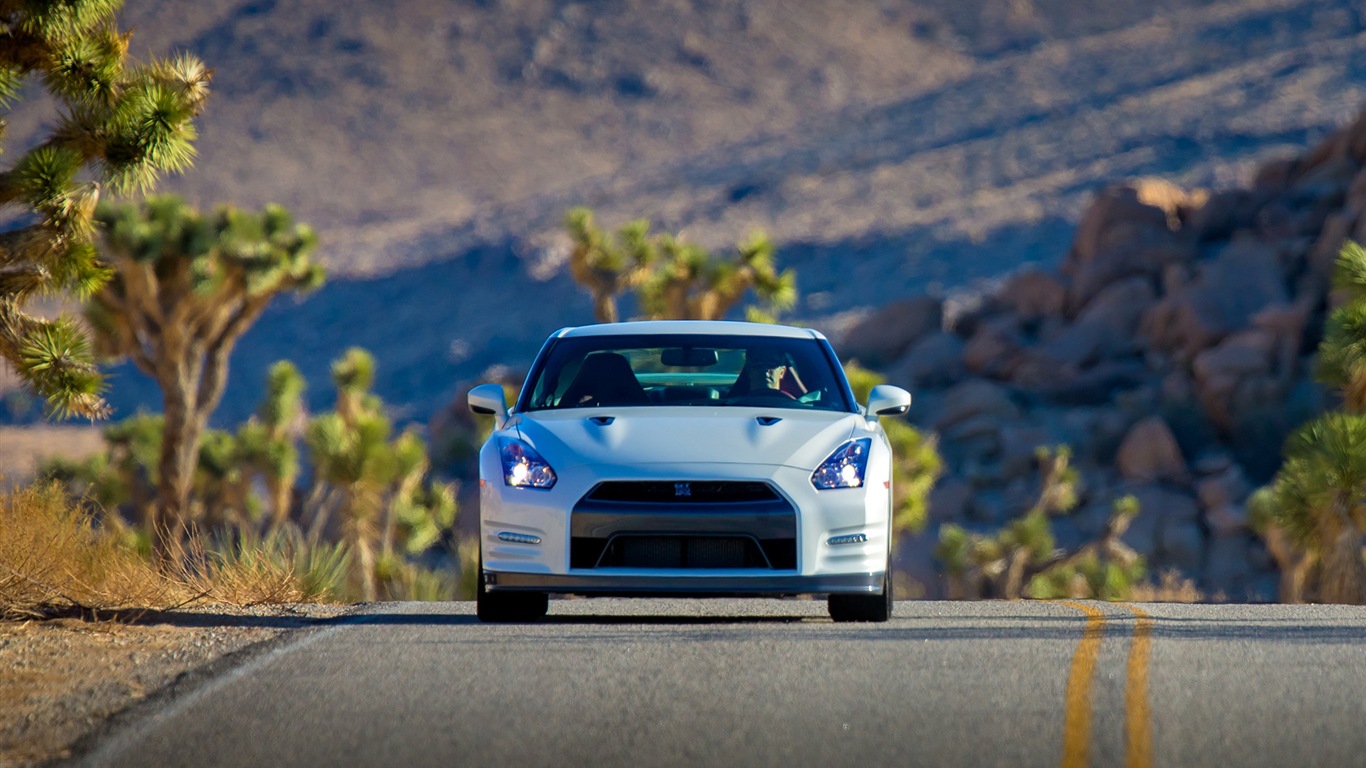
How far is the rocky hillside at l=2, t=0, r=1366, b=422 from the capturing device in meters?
115

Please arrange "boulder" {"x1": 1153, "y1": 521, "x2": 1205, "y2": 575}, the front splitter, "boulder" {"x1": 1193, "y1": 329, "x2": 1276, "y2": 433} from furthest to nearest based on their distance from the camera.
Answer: "boulder" {"x1": 1193, "y1": 329, "x2": 1276, "y2": 433}, "boulder" {"x1": 1153, "y1": 521, "x2": 1205, "y2": 575}, the front splitter

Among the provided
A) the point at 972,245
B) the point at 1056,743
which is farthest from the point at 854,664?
the point at 972,245

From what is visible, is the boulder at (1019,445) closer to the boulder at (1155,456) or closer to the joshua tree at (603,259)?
the boulder at (1155,456)

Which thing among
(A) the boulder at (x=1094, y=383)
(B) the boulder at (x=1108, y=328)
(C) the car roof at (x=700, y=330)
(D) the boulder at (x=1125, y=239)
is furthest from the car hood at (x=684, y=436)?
(D) the boulder at (x=1125, y=239)

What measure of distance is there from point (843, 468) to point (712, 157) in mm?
146424

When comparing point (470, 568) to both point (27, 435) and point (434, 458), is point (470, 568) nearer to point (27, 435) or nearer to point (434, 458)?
point (434, 458)

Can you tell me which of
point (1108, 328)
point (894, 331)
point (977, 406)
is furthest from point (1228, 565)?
point (894, 331)

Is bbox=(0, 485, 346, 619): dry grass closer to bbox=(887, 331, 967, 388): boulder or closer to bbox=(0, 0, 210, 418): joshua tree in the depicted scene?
bbox=(0, 0, 210, 418): joshua tree

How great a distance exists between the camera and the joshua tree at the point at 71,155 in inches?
505

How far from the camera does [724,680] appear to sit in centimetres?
797

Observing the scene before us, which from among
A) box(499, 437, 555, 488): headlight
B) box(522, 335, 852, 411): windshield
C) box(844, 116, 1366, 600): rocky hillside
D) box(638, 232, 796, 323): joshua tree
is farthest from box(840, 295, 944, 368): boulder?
box(499, 437, 555, 488): headlight

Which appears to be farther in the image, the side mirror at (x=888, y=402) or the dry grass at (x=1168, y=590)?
the dry grass at (x=1168, y=590)

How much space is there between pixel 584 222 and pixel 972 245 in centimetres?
7590

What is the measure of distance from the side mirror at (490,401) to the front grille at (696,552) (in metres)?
1.35
